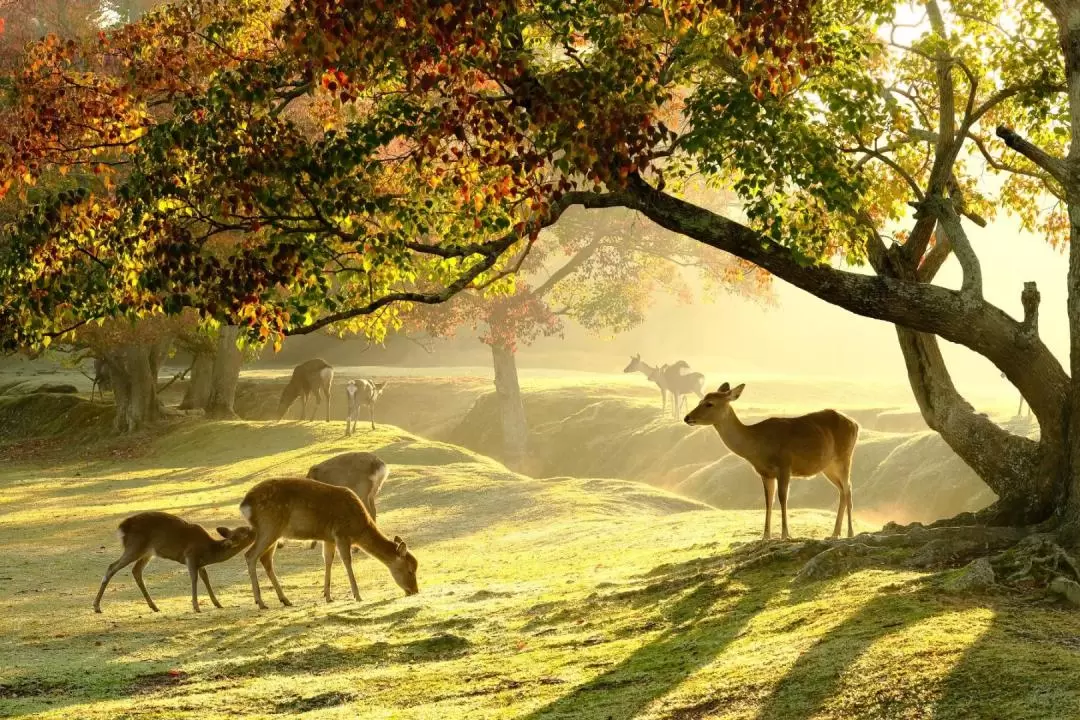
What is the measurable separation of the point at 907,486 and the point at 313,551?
13.9m

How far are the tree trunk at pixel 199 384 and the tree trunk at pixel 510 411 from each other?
34.1 feet

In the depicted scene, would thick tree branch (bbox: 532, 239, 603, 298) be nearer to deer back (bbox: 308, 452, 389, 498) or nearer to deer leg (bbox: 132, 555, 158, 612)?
deer back (bbox: 308, 452, 389, 498)

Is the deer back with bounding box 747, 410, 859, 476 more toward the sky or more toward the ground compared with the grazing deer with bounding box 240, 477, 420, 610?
more toward the sky

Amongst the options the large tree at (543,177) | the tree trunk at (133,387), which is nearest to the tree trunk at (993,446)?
the large tree at (543,177)

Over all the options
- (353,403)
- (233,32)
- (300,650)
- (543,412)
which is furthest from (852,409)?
(300,650)

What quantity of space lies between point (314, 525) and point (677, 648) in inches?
222

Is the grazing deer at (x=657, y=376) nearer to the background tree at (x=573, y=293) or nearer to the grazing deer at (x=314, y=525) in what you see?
the background tree at (x=573, y=293)

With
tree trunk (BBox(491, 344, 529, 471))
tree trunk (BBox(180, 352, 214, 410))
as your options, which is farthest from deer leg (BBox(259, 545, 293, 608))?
tree trunk (BBox(180, 352, 214, 410))

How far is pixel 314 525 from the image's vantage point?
13.4 meters

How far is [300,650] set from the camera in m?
10.6

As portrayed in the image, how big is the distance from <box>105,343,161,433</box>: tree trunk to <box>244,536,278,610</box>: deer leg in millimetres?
24765

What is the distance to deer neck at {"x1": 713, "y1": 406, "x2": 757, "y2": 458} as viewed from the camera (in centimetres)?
1378

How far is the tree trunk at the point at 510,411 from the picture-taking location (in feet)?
124

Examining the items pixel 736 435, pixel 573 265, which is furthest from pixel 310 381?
pixel 736 435
